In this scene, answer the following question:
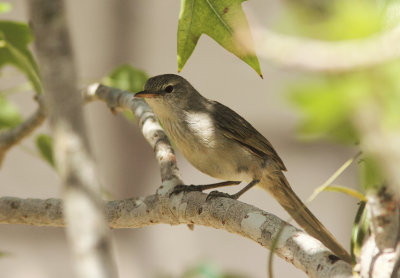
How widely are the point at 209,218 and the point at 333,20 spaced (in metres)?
1.28

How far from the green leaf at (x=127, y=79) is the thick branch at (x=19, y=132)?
38 cm

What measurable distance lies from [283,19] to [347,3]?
78 mm

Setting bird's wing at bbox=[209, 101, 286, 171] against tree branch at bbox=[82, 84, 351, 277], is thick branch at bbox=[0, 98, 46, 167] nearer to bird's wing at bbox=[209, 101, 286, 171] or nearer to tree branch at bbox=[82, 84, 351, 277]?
tree branch at bbox=[82, 84, 351, 277]

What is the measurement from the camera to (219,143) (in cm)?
264

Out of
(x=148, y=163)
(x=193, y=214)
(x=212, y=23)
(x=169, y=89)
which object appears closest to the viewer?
(x=212, y=23)

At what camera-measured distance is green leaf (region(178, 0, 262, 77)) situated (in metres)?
1.70

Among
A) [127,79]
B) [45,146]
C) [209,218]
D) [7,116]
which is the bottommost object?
[209,218]

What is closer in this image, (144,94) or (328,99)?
(328,99)

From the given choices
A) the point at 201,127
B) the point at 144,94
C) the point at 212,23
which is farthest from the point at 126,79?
the point at 212,23

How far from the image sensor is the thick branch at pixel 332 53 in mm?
543

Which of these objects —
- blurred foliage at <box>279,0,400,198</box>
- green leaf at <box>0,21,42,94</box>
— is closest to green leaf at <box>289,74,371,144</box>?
blurred foliage at <box>279,0,400,198</box>

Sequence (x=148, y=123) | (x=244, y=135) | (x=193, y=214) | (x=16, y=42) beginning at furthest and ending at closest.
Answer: (x=244, y=135) → (x=148, y=123) → (x=16, y=42) → (x=193, y=214)

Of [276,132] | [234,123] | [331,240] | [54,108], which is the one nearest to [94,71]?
[276,132]

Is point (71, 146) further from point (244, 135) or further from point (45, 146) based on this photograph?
point (244, 135)
